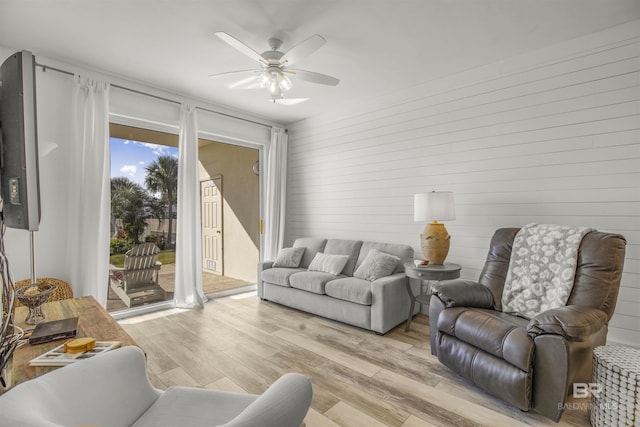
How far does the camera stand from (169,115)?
12.7 ft

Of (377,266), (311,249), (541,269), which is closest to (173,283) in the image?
(311,249)

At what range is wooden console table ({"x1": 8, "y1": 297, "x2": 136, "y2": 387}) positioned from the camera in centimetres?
114

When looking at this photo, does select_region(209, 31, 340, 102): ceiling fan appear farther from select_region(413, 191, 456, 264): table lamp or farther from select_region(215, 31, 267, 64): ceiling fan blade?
select_region(413, 191, 456, 264): table lamp

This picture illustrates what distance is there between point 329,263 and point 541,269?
7.23ft

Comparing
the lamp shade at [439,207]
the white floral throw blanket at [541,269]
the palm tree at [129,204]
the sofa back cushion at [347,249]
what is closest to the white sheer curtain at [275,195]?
the sofa back cushion at [347,249]

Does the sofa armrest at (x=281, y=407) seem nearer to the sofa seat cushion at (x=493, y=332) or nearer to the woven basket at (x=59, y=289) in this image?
the sofa seat cushion at (x=493, y=332)

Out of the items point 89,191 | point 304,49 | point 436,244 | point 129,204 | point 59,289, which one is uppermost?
point 304,49

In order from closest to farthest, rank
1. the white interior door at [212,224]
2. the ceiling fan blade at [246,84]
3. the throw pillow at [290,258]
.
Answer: the ceiling fan blade at [246,84] → the throw pillow at [290,258] → the white interior door at [212,224]

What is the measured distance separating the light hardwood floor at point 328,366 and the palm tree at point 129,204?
1.06 metres

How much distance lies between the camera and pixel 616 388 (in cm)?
164

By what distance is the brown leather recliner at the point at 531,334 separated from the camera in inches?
69.0

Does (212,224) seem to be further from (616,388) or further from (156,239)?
(616,388)

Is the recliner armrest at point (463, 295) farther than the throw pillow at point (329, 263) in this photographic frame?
No

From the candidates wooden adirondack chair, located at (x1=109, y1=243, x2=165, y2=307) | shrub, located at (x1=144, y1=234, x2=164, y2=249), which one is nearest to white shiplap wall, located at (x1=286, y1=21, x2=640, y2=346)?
shrub, located at (x1=144, y1=234, x2=164, y2=249)
